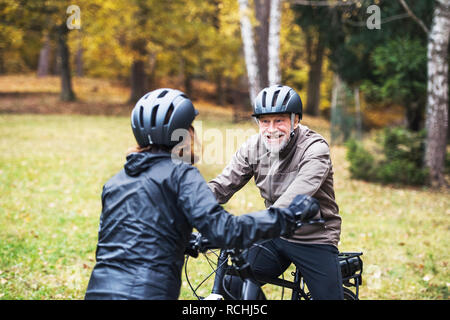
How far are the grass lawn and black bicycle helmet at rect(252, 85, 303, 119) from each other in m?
0.99

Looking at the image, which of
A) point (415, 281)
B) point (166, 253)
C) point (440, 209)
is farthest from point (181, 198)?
point (440, 209)

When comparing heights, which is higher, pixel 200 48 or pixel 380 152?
pixel 200 48

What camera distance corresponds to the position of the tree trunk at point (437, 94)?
11781mm

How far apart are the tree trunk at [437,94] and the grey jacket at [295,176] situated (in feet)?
32.9

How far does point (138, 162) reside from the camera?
2.54 meters

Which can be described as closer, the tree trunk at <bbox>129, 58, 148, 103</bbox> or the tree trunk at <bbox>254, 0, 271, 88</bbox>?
the tree trunk at <bbox>254, 0, 271, 88</bbox>

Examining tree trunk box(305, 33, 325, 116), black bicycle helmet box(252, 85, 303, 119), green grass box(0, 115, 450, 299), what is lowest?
green grass box(0, 115, 450, 299)

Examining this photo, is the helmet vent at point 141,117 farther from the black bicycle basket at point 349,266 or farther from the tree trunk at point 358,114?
the tree trunk at point 358,114

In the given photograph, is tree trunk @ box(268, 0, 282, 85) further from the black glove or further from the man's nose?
the black glove

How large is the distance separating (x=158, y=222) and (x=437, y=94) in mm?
11666

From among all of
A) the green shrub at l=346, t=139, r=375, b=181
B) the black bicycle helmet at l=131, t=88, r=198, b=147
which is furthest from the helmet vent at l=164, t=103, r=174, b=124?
the green shrub at l=346, t=139, r=375, b=181

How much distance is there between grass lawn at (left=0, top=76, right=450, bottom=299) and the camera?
6141mm

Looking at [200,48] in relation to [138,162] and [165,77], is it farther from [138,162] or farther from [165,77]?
[138,162]

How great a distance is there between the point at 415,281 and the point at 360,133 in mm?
13711
